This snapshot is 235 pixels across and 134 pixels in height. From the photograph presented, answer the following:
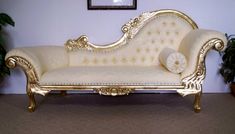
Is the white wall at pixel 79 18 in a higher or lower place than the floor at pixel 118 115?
higher

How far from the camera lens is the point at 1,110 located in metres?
2.34

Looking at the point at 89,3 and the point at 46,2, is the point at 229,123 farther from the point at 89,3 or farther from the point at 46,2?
the point at 46,2

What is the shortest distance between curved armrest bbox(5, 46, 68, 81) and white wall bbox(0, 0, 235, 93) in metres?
0.32

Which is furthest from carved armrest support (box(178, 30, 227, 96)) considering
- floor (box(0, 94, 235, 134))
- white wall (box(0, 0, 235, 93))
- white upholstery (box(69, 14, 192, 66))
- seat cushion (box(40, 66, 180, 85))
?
white wall (box(0, 0, 235, 93))

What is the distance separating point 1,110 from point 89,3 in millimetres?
1519

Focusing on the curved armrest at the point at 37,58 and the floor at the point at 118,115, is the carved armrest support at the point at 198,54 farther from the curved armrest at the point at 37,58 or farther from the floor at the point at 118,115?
the curved armrest at the point at 37,58

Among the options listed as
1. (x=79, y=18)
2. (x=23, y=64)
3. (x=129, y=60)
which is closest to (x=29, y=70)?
(x=23, y=64)

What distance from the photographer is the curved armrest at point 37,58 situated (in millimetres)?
2121

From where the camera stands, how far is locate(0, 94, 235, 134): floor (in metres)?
1.89

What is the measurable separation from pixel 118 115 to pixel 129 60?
72 centimetres

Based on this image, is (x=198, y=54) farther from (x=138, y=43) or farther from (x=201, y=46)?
(x=138, y=43)

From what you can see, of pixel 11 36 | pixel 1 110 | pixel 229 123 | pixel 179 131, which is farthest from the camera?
pixel 11 36

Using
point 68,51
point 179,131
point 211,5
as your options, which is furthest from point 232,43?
point 68,51

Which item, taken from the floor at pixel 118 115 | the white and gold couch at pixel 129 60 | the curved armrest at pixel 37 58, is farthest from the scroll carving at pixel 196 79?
the curved armrest at pixel 37 58
